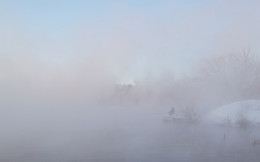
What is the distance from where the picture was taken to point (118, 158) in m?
6.48

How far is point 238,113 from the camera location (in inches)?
485

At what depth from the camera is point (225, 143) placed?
8.15 m

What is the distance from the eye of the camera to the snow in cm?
1220

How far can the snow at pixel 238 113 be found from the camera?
1220cm

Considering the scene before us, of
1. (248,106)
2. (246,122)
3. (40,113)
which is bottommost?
(246,122)

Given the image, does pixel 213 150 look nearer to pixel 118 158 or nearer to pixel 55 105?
pixel 118 158

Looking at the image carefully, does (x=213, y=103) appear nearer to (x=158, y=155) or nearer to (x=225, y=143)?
(x=225, y=143)

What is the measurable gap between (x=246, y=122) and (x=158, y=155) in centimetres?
659

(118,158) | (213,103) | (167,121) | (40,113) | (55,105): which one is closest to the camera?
(118,158)

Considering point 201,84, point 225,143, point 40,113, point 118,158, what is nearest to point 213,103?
point 201,84

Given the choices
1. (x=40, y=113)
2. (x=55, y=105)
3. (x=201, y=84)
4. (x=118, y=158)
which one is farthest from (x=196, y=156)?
(x=55, y=105)

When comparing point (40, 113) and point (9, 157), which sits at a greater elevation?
point (40, 113)

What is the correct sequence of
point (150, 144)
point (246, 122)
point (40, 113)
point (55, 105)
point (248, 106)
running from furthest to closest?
point (55, 105) → point (40, 113) → point (248, 106) → point (246, 122) → point (150, 144)

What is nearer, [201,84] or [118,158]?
[118,158]
